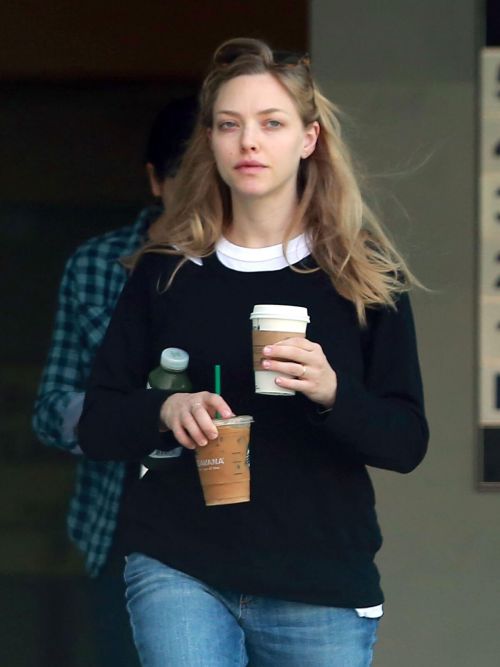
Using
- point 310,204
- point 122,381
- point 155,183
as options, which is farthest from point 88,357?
point 310,204

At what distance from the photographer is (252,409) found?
2.53 meters

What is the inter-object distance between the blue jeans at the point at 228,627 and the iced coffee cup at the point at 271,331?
419 millimetres

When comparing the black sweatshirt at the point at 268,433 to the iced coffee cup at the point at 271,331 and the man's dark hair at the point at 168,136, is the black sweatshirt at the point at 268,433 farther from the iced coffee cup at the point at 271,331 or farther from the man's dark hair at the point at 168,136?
the man's dark hair at the point at 168,136

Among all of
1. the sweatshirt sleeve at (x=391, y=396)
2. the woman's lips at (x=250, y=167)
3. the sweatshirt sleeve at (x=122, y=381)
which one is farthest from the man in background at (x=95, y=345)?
the sweatshirt sleeve at (x=391, y=396)

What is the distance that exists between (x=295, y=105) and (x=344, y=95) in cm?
141

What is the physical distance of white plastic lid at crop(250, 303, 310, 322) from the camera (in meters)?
2.32

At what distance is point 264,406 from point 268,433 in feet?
0.17

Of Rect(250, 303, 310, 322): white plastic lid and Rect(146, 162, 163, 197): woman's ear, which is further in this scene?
Rect(146, 162, 163, 197): woman's ear

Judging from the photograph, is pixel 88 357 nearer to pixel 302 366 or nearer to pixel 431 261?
pixel 431 261

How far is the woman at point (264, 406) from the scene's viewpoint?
249 centimetres

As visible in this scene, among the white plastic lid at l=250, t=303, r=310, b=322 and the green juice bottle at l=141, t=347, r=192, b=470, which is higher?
the white plastic lid at l=250, t=303, r=310, b=322

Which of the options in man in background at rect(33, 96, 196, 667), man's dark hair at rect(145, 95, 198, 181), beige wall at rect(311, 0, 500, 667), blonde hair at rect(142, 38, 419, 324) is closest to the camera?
blonde hair at rect(142, 38, 419, 324)

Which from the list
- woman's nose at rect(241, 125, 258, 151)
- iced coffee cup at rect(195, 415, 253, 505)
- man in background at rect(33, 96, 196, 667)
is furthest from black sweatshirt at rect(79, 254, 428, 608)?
man in background at rect(33, 96, 196, 667)

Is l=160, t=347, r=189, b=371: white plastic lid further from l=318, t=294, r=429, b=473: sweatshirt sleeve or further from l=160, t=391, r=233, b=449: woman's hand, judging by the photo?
l=318, t=294, r=429, b=473: sweatshirt sleeve
